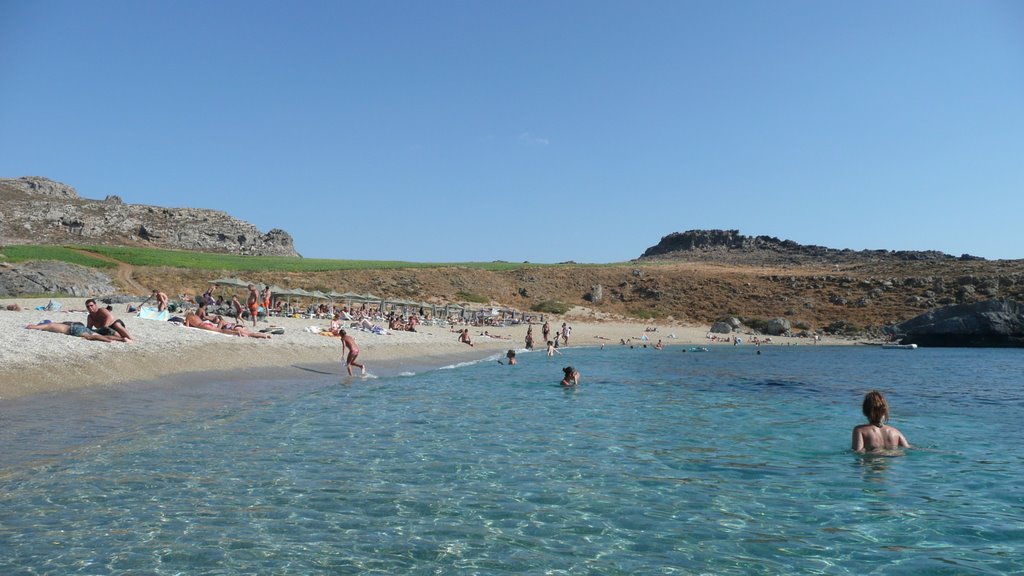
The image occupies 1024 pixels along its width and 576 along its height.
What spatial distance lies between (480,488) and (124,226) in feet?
312

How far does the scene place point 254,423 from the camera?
1011cm

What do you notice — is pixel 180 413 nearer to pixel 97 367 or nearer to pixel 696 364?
pixel 97 367

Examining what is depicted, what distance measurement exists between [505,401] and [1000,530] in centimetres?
951

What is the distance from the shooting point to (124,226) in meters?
85.6

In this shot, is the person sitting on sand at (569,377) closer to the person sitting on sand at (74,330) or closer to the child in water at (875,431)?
the child in water at (875,431)

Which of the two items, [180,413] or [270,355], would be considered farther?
[270,355]

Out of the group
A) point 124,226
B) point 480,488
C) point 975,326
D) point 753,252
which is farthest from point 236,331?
point 753,252

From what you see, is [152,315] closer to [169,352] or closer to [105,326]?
[105,326]

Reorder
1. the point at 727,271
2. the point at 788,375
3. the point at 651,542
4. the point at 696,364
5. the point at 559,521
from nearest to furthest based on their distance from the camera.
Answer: the point at 651,542 → the point at 559,521 → the point at 788,375 → the point at 696,364 → the point at 727,271

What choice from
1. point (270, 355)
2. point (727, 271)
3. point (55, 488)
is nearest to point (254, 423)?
point (55, 488)

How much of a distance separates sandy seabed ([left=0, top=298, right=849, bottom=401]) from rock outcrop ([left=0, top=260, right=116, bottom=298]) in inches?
303

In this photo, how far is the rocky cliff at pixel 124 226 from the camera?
253ft

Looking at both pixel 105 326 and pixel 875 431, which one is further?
pixel 105 326

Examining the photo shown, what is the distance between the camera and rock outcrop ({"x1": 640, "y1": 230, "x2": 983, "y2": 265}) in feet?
316
